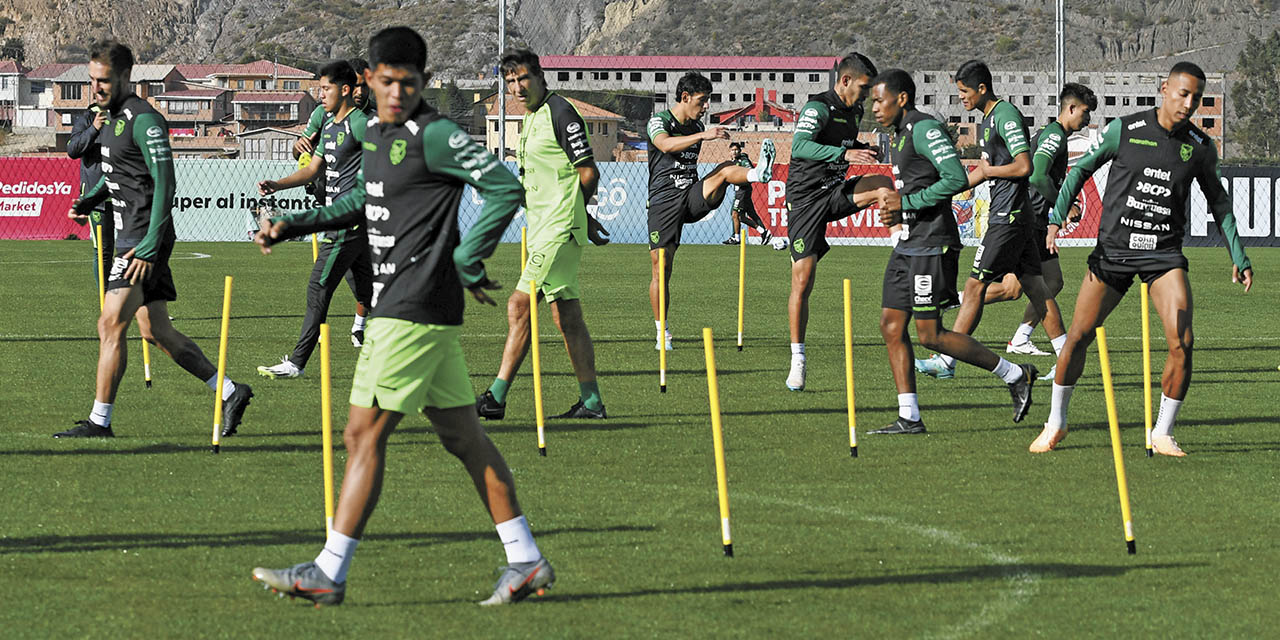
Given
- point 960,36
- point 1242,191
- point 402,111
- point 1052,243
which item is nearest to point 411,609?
point 402,111

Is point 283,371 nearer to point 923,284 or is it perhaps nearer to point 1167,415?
point 923,284

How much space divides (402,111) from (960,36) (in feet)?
501

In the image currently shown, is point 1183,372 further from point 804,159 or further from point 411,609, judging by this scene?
point 411,609

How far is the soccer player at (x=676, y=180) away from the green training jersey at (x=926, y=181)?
10.1 feet

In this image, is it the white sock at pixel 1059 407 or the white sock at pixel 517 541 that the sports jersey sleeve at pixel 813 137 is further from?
the white sock at pixel 517 541

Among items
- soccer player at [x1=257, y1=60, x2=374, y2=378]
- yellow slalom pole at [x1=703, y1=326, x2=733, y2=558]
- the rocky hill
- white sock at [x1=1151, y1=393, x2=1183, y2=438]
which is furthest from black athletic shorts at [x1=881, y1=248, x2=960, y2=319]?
the rocky hill

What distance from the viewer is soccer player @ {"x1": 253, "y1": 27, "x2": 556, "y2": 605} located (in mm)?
5848

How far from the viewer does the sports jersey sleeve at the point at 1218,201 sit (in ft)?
31.0

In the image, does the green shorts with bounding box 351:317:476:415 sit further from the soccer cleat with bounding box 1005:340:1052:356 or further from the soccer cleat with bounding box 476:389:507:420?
the soccer cleat with bounding box 1005:340:1052:356

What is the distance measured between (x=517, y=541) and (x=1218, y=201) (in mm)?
5241

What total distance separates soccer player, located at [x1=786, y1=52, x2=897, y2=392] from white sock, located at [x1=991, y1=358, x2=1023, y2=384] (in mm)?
1400

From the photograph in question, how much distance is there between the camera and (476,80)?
163m

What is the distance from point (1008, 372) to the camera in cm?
1066

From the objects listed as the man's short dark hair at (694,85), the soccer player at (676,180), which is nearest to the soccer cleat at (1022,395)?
the soccer player at (676,180)
